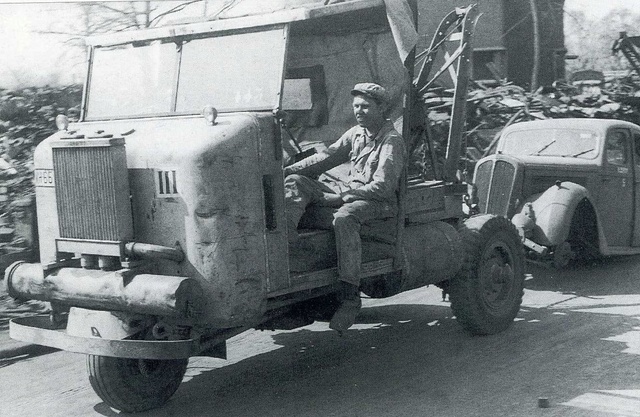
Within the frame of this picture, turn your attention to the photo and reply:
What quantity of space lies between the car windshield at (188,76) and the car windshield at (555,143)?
18.0ft

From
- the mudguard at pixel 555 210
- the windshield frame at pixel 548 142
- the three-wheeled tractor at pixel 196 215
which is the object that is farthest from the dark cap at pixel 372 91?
the windshield frame at pixel 548 142

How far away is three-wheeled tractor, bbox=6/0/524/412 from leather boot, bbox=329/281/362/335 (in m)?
0.10

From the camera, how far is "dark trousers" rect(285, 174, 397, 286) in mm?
5590

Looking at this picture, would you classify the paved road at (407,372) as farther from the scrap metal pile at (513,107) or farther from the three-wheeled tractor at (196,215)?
the scrap metal pile at (513,107)

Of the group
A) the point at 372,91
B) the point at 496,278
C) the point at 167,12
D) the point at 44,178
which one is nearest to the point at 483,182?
the point at 496,278

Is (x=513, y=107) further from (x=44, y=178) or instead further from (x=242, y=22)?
(x=44, y=178)

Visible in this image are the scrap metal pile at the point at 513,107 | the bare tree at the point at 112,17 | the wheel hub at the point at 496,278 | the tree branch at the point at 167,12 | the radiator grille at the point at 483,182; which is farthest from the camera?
the scrap metal pile at the point at 513,107

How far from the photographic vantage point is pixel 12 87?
34.3ft

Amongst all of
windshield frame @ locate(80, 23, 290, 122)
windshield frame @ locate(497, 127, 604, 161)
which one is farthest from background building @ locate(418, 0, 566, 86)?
windshield frame @ locate(80, 23, 290, 122)

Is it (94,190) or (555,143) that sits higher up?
(94,190)

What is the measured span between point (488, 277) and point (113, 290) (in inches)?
135

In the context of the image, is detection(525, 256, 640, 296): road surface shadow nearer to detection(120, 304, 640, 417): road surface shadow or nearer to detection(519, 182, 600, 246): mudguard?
detection(519, 182, 600, 246): mudguard

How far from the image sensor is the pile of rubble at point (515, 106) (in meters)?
13.7

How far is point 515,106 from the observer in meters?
14.8
